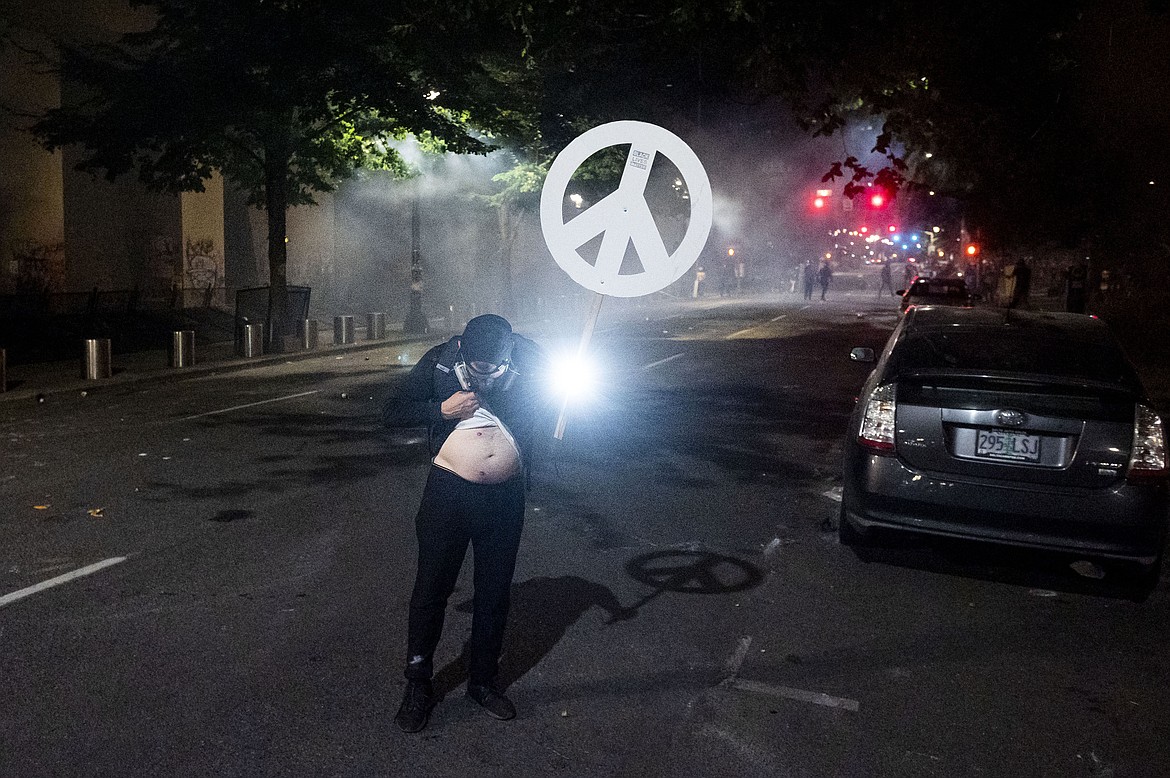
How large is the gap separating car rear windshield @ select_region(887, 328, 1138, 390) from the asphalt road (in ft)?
3.77

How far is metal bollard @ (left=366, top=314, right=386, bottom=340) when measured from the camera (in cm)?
2727

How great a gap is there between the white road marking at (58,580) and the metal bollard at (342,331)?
19.1m

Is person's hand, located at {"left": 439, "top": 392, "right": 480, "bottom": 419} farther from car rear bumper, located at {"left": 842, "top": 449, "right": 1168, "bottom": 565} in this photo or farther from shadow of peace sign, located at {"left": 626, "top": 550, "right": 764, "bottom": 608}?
car rear bumper, located at {"left": 842, "top": 449, "right": 1168, "bottom": 565}

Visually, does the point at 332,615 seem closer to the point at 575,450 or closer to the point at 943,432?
the point at 943,432

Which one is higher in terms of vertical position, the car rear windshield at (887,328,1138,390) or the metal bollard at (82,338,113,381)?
the car rear windshield at (887,328,1138,390)

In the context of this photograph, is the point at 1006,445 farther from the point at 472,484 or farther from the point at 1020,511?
the point at 472,484

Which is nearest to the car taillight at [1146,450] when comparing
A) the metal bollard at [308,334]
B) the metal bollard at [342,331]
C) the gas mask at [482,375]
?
the gas mask at [482,375]

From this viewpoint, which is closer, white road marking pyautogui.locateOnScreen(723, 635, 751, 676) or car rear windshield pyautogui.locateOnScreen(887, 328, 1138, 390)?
white road marking pyautogui.locateOnScreen(723, 635, 751, 676)

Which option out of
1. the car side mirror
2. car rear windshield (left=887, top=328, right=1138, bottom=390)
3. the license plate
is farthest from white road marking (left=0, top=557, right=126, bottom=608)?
the car side mirror

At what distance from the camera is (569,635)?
525cm

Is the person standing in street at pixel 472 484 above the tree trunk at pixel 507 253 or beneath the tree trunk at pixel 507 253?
beneath

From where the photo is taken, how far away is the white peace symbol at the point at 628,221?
4.46 meters

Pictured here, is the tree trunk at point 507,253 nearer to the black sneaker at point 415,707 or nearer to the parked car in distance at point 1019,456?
the parked car in distance at point 1019,456

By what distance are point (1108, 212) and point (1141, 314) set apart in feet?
14.0
